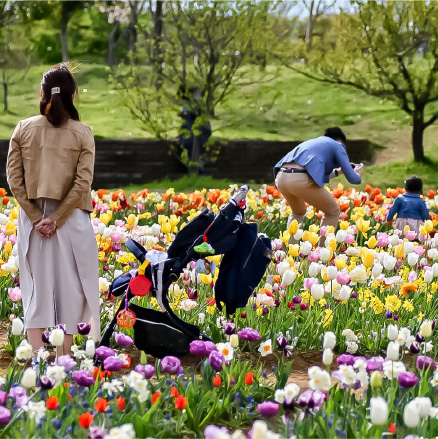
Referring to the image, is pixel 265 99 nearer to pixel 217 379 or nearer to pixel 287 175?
pixel 287 175

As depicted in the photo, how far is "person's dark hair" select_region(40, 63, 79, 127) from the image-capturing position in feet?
14.6

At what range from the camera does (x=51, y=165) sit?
4.47 metres

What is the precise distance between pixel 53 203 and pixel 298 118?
20.8 m

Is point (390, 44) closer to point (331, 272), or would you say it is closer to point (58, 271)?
point (331, 272)

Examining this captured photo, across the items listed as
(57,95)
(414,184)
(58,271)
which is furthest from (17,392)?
(414,184)

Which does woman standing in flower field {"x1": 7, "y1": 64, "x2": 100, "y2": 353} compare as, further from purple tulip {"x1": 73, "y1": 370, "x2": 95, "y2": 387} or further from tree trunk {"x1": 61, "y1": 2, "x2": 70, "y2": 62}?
tree trunk {"x1": 61, "y1": 2, "x2": 70, "y2": 62}

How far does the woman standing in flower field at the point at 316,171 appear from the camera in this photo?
822 centimetres

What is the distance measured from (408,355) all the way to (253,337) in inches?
55.3

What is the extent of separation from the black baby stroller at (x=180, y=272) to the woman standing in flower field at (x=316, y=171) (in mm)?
3725

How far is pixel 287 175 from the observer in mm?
8398

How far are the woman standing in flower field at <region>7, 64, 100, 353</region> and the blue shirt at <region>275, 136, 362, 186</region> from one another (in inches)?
158

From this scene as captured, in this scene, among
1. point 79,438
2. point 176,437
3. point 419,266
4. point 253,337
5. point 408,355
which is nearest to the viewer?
point 79,438

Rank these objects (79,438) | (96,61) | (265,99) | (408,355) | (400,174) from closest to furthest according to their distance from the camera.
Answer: (79,438) → (408,355) → (400,174) → (265,99) → (96,61)

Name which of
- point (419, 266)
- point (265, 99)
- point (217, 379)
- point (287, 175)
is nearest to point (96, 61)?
point (265, 99)
